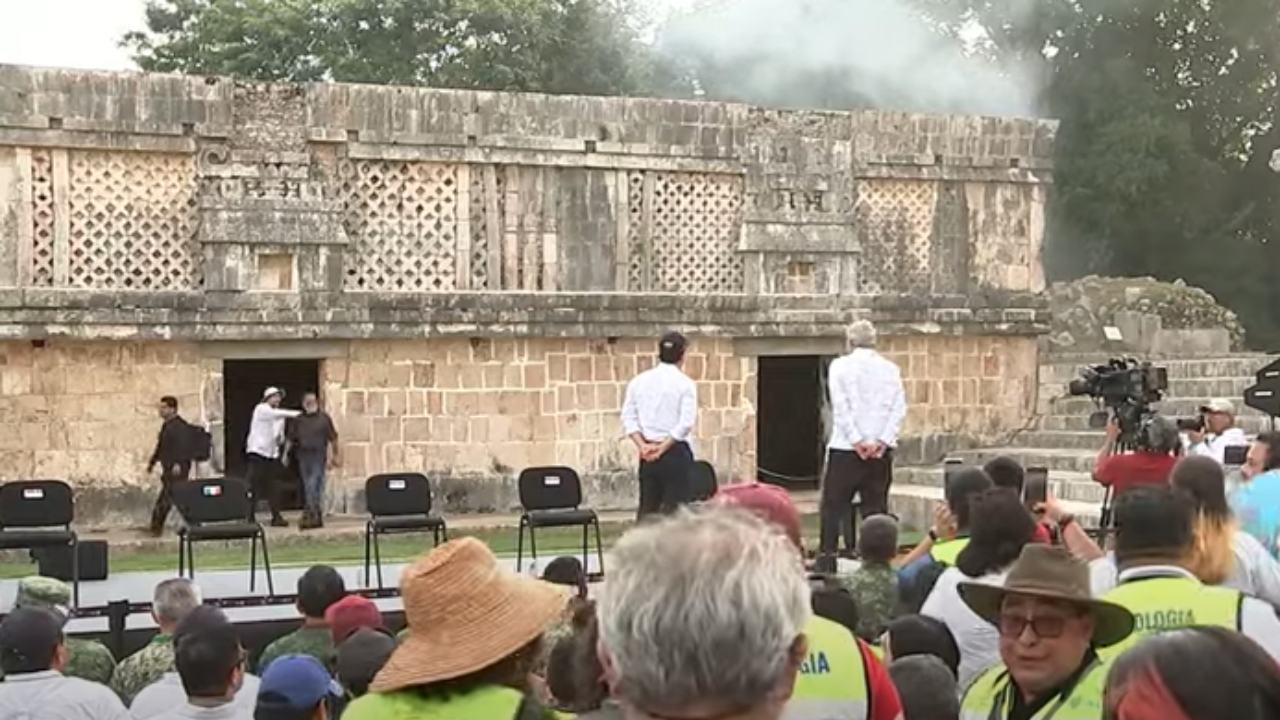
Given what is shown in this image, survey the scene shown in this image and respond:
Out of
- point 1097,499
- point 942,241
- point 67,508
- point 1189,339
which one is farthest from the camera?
point 1189,339

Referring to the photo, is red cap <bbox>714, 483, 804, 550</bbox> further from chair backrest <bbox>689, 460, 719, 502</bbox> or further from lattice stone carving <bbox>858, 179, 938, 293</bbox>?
lattice stone carving <bbox>858, 179, 938, 293</bbox>

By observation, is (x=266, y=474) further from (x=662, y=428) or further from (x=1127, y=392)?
(x=1127, y=392)

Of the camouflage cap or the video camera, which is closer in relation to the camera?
the camouflage cap

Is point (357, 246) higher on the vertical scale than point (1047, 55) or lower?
lower

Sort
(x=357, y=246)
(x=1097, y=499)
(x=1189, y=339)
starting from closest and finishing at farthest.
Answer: (x=1097, y=499) → (x=357, y=246) → (x=1189, y=339)

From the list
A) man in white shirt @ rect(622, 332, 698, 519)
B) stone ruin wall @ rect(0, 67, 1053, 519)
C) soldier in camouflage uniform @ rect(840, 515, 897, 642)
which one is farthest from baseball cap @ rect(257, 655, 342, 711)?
stone ruin wall @ rect(0, 67, 1053, 519)

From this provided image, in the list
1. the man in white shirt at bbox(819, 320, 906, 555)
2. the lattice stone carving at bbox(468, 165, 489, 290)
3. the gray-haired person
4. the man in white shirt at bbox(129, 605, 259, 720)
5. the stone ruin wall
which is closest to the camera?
the gray-haired person

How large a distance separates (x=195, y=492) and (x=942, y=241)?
36.7ft

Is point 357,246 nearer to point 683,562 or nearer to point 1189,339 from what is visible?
point 1189,339

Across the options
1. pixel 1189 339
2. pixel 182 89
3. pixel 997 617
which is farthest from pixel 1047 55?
pixel 997 617

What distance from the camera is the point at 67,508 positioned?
38.5 ft

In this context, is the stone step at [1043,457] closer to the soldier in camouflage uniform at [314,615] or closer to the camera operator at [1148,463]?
the camera operator at [1148,463]

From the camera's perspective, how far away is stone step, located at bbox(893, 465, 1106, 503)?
54.5ft

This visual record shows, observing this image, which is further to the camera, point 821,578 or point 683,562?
point 821,578
